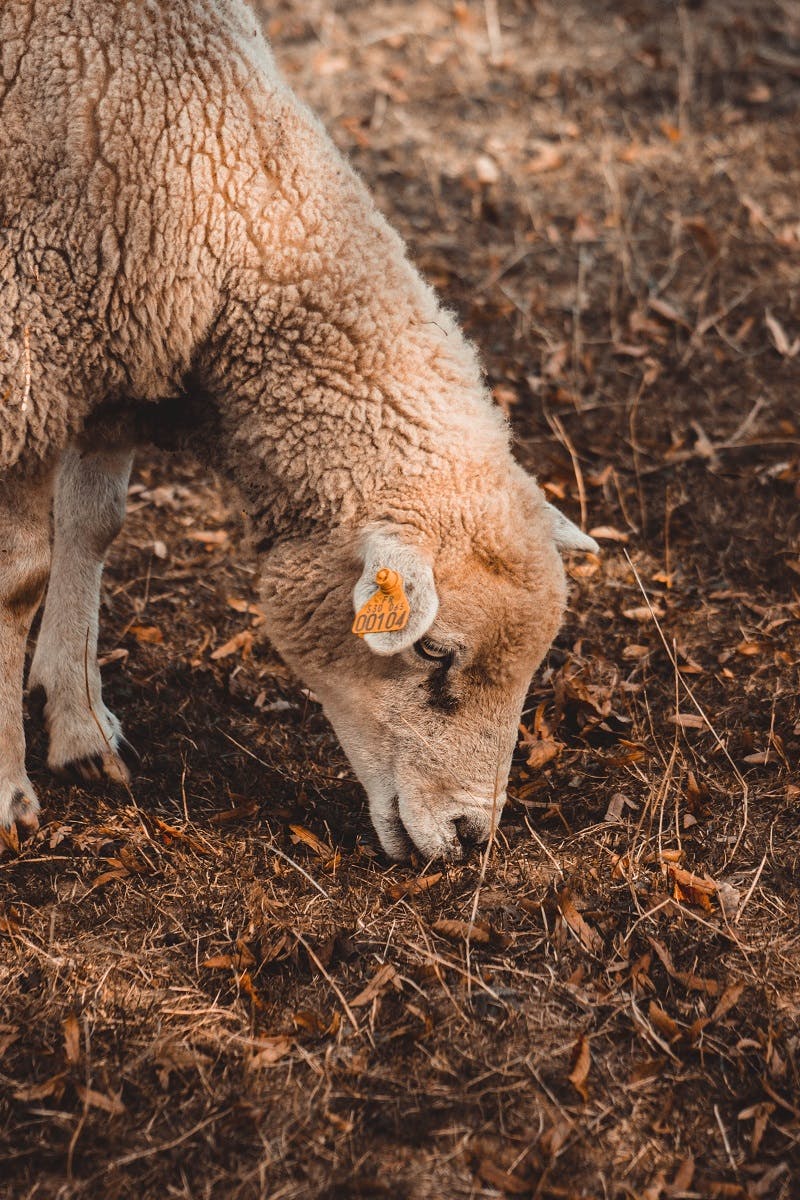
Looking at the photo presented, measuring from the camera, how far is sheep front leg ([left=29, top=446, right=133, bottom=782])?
4605 mm

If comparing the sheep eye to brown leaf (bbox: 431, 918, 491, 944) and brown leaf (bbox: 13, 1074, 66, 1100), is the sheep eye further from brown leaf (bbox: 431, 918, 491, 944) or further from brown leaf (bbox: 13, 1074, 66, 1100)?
brown leaf (bbox: 13, 1074, 66, 1100)

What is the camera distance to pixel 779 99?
8.90 m

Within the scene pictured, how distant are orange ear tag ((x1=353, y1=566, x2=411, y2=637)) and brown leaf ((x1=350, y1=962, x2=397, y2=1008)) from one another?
1.12 m

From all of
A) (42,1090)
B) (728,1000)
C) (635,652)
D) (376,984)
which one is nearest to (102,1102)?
(42,1090)

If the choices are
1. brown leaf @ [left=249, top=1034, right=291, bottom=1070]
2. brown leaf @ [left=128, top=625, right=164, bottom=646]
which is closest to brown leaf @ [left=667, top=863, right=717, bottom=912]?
brown leaf @ [left=249, top=1034, right=291, bottom=1070]

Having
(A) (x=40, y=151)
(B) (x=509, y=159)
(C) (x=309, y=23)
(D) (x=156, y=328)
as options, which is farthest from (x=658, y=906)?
(C) (x=309, y=23)

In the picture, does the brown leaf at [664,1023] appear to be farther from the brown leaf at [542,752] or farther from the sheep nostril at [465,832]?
the brown leaf at [542,752]

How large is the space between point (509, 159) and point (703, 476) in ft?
12.1

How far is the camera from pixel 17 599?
4070 mm

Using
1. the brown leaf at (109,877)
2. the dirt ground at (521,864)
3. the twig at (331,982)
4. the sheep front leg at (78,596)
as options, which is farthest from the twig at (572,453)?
the brown leaf at (109,877)

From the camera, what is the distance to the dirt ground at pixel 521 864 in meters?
3.16

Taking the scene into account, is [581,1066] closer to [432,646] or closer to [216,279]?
[432,646]

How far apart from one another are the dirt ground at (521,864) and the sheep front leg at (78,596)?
0.81 ft

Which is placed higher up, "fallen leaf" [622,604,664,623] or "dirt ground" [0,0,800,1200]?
"dirt ground" [0,0,800,1200]
